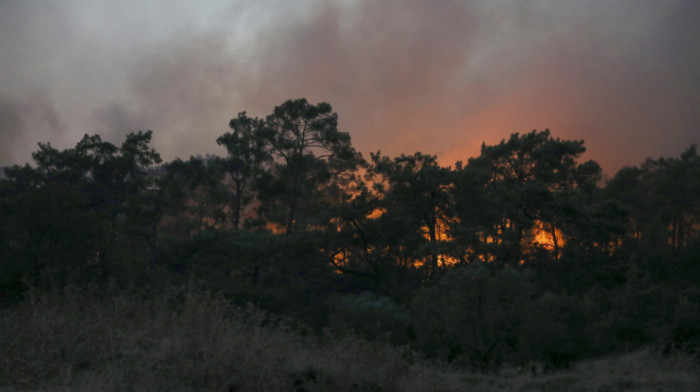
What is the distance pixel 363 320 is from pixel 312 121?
2015 cm

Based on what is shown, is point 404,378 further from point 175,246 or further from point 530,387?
point 175,246

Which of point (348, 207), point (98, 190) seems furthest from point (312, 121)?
point (98, 190)

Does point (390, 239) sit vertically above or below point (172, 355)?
above

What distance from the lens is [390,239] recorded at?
3494 centimetres

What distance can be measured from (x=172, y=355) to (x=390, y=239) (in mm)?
28368

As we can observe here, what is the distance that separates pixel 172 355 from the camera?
7043mm

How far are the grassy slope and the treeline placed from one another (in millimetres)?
9704

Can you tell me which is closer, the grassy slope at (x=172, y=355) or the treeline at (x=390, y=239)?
the grassy slope at (x=172, y=355)

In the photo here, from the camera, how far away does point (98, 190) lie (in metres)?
39.4

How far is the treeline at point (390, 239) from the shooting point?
2042 cm

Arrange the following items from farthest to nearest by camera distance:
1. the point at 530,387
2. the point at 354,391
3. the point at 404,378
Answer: the point at 530,387, the point at 404,378, the point at 354,391

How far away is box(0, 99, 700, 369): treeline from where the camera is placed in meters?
20.4

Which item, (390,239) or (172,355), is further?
(390,239)

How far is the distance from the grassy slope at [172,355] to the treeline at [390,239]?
970 centimetres
